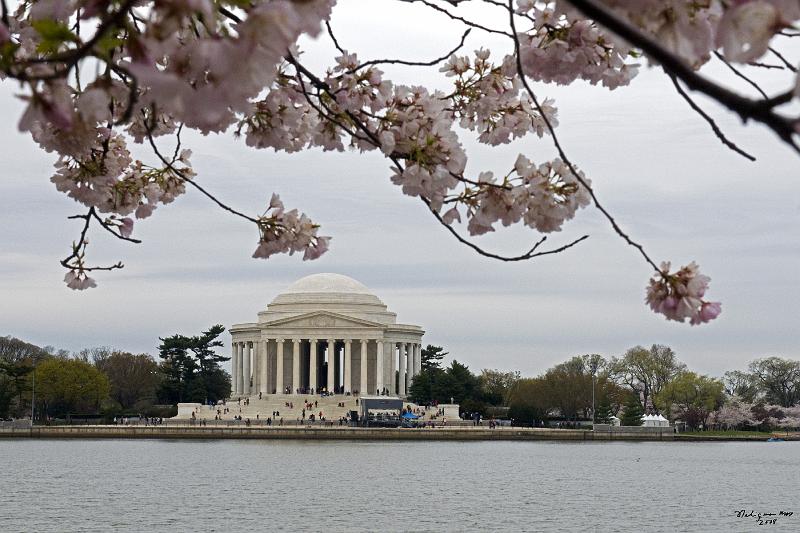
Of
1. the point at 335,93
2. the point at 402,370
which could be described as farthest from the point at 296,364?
the point at 335,93

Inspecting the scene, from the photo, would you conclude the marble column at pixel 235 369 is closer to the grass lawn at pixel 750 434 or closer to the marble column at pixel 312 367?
the marble column at pixel 312 367

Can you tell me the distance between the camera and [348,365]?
415 ft

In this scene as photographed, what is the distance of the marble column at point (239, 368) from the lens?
13325cm

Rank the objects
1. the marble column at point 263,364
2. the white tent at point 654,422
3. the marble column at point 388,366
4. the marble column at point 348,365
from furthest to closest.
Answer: the marble column at point 263,364 → the marble column at point 388,366 → the marble column at point 348,365 → the white tent at point 654,422

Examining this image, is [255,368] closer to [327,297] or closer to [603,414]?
[327,297]

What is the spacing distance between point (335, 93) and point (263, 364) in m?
121

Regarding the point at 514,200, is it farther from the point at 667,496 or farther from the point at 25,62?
the point at 667,496

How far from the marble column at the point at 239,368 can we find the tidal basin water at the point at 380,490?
55.3 metres

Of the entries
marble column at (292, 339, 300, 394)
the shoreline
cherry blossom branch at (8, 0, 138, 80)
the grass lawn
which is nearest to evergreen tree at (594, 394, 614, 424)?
the grass lawn

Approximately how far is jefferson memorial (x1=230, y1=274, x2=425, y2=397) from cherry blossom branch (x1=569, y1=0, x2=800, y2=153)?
4628 inches

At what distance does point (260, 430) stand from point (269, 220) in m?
83.6

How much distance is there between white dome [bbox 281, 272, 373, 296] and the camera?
131 metres

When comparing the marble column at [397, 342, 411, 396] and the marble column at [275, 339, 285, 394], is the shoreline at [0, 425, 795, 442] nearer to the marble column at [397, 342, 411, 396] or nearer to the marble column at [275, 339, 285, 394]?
the marble column at [275, 339, 285, 394]

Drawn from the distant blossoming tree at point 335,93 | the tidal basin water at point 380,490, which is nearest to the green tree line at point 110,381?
the tidal basin water at point 380,490
